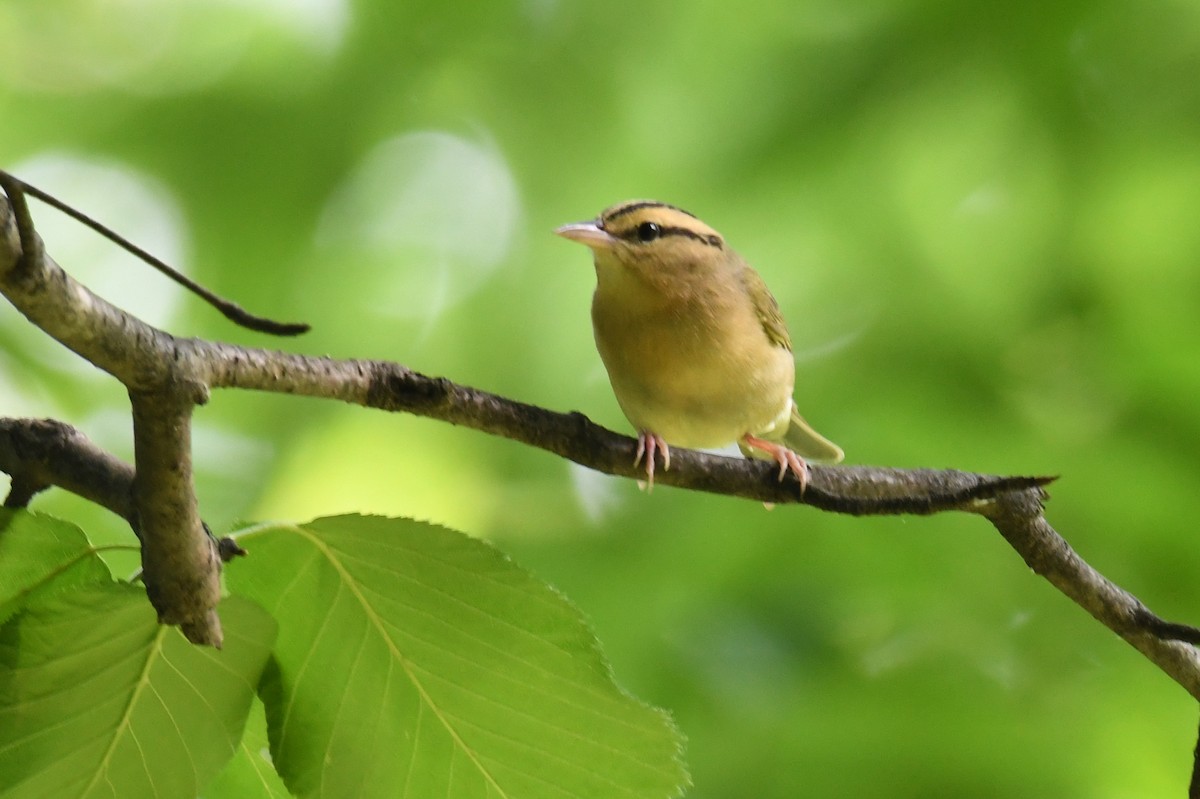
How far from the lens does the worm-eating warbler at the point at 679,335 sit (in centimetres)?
139

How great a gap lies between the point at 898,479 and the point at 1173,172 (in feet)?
4.44

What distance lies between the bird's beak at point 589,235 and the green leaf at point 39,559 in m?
0.88

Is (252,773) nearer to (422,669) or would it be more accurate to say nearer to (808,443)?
(422,669)

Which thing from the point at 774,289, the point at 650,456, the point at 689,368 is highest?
the point at 774,289

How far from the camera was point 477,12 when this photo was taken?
2.04 meters

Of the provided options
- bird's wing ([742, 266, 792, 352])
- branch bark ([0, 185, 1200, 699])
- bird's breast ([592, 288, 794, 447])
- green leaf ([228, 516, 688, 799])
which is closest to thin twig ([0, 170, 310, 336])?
branch bark ([0, 185, 1200, 699])

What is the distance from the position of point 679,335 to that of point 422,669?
82cm

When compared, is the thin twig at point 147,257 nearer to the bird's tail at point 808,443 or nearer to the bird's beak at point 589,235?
the bird's beak at point 589,235

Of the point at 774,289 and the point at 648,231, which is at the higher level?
the point at 774,289

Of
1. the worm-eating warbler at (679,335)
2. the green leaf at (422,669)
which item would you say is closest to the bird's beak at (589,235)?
the worm-eating warbler at (679,335)

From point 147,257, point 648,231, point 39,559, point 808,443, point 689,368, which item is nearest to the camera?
point 147,257

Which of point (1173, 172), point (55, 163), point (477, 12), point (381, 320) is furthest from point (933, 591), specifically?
point (55, 163)

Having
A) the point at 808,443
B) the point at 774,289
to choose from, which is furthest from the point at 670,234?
the point at 774,289

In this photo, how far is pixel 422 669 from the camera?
0.64 m
